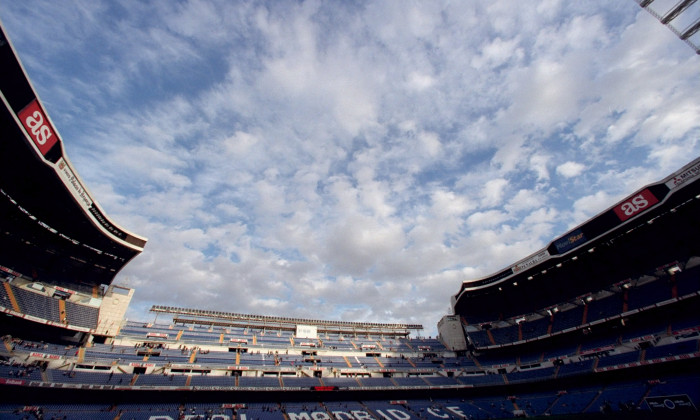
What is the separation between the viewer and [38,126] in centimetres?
2369

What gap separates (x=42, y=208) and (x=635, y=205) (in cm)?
6708

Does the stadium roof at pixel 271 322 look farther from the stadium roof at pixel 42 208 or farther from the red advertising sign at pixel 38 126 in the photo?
the red advertising sign at pixel 38 126

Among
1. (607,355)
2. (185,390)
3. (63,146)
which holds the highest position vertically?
(63,146)

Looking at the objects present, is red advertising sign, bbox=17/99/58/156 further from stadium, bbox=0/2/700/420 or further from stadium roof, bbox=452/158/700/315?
stadium roof, bbox=452/158/700/315

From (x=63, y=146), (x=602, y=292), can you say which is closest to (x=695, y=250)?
(x=602, y=292)

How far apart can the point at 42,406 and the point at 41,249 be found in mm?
18196

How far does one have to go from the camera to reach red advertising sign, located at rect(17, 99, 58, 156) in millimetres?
22538

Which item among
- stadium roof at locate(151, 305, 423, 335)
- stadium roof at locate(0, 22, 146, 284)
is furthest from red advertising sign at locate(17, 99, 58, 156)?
stadium roof at locate(151, 305, 423, 335)

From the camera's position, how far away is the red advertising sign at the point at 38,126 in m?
22.5

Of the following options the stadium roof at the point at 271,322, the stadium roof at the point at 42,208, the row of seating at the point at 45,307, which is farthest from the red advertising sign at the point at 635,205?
the row of seating at the point at 45,307

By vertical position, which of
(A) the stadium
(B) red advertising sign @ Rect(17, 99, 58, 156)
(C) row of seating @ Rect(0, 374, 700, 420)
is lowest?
(C) row of seating @ Rect(0, 374, 700, 420)

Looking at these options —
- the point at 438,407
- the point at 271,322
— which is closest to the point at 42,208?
the point at 271,322

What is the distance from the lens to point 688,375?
34406 millimetres

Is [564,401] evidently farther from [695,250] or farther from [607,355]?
[695,250]
